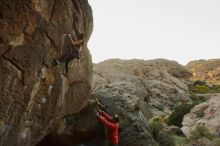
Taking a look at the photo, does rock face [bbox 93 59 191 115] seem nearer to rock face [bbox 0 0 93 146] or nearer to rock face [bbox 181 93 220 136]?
rock face [bbox 181 93 220 136]

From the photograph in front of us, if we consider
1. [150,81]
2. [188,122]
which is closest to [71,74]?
[188,122]

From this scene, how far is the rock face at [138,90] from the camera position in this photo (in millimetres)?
17109

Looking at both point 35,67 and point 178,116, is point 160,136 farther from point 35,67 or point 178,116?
point 178,116

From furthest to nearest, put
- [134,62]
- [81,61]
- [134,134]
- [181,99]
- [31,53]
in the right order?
1. [134,62]
2. [181,99]
3. [134,134]
4. [81,61]
5. [31,53]

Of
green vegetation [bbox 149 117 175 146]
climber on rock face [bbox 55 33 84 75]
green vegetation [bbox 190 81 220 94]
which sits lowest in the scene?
green vegetation [bbox 149 117 175 146]

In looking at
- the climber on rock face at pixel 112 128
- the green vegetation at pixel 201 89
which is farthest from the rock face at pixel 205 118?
the green vegetation at pixel 201 89

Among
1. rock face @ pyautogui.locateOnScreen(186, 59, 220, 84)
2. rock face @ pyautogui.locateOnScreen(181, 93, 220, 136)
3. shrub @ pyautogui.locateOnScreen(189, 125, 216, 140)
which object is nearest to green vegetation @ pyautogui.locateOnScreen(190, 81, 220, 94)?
rock face @ pyautogui.locateOnScreen(181, 93, 220, 136)

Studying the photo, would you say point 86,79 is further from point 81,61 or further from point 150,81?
point 150,81

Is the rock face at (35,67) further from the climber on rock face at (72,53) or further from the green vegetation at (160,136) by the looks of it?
the green vegetation at (160,136)

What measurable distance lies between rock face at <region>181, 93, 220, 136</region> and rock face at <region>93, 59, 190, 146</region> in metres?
3.36

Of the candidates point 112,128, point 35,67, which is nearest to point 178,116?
point 112,128

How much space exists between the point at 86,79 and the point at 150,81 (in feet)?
79.8

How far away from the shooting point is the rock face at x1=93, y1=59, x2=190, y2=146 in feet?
56.1

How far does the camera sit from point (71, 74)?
14492mm
